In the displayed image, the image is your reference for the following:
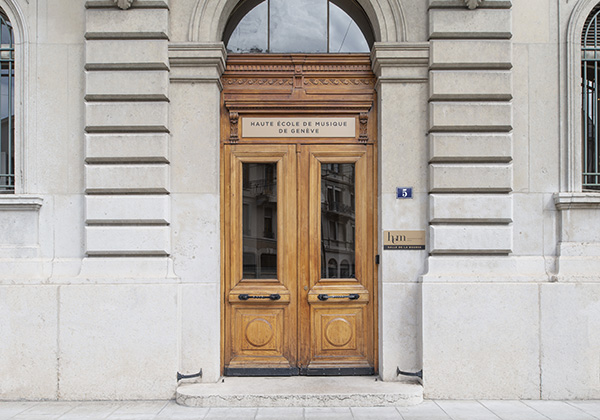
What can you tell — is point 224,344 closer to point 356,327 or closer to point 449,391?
point 356,327

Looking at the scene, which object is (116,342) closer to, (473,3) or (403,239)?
(403,239)

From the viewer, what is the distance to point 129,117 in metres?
7.20

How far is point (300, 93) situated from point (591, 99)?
403 cm

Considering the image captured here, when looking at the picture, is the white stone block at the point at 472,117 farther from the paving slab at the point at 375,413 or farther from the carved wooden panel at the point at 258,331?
the paving slab at the point at 375,413

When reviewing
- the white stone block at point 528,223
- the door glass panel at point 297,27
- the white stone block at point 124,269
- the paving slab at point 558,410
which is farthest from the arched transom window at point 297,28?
the paving slab at point 558,410

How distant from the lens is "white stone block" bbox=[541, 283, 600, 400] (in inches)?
275

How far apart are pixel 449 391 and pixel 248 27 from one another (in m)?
5.69

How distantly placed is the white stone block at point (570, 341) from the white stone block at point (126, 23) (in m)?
6.02

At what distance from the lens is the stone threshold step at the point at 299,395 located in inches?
261

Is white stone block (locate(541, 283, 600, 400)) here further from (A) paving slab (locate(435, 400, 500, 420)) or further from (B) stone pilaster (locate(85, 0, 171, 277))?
(B) stone pilaster (locate(85, 0, 171, 277))

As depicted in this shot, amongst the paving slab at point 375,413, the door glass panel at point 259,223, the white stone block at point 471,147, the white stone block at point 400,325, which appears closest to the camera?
the paving slab at point 375,413

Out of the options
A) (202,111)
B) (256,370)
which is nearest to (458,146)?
(202,111)

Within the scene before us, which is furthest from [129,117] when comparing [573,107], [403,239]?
[573,107]

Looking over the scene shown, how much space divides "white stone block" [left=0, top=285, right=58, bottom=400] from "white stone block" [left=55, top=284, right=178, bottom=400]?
14 centimetres
